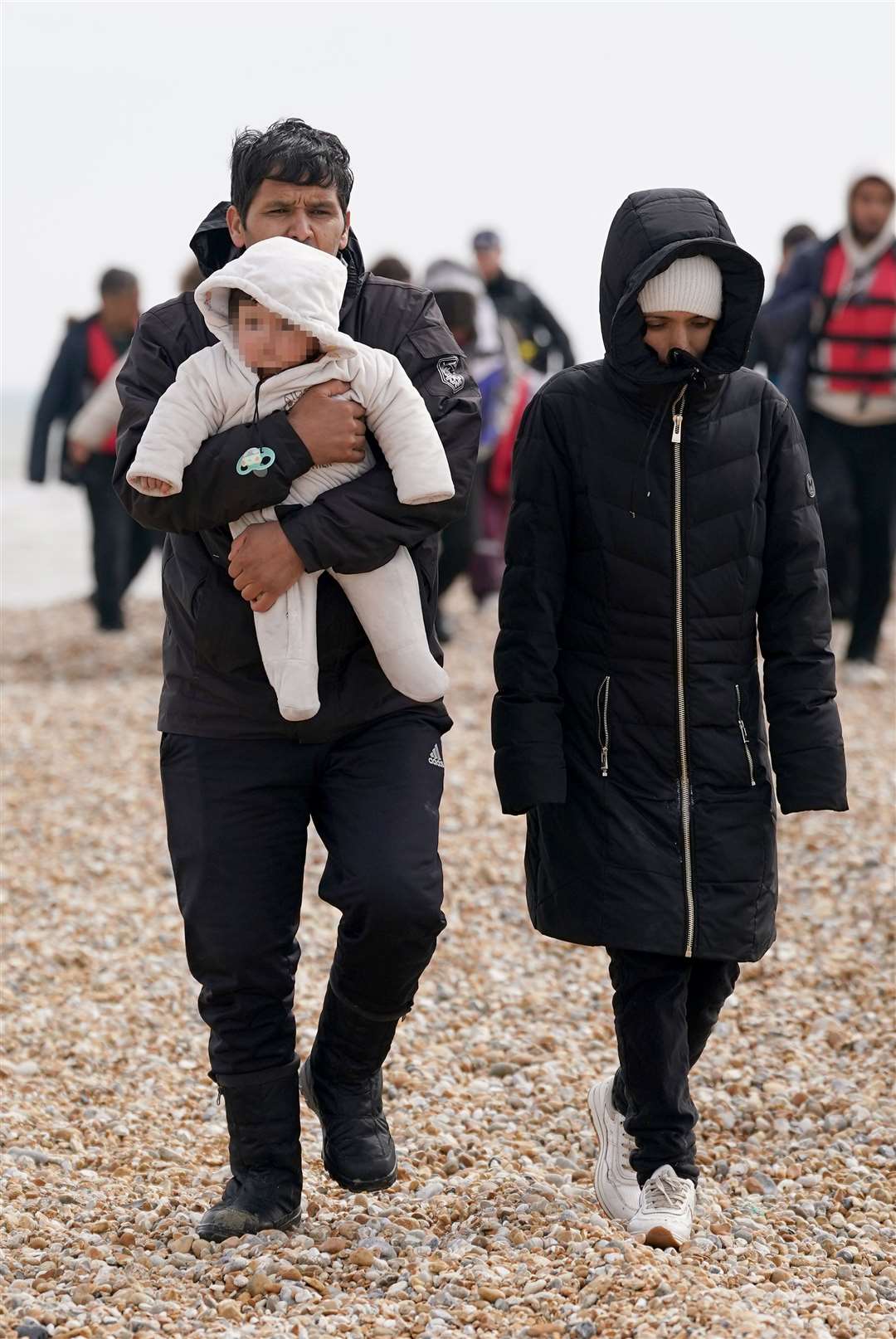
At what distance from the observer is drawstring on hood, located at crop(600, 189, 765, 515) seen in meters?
3.74

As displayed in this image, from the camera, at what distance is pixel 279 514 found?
11.5 ft

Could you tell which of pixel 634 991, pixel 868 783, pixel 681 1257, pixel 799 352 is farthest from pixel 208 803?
pixel 799 352

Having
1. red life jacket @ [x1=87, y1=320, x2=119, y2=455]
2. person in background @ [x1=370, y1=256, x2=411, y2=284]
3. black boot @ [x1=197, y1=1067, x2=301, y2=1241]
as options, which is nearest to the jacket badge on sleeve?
black boot @ [x1=197, y1=1067, x2=301, y2=1241]

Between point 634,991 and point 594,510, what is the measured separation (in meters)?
1.00

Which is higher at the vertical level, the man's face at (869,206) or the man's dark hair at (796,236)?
the man's face at (869,206)

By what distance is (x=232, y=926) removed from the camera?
3.63 m

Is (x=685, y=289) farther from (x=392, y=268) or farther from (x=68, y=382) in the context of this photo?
(x=68, y=382)

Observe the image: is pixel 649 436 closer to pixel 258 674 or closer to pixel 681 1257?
pixel 258 674

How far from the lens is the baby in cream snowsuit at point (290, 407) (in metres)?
3.40

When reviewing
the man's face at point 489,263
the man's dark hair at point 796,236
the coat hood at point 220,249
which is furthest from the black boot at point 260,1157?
the man's dark hair at point 796,236

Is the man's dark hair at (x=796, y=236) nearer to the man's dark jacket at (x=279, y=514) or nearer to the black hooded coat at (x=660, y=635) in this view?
the black hooded coat at (x=660, y=635)

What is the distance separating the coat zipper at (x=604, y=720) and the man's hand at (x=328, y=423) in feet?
2.41

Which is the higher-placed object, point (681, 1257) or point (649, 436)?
point (649, 436)

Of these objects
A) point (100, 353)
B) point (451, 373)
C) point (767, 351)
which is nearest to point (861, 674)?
point (767, 351)
